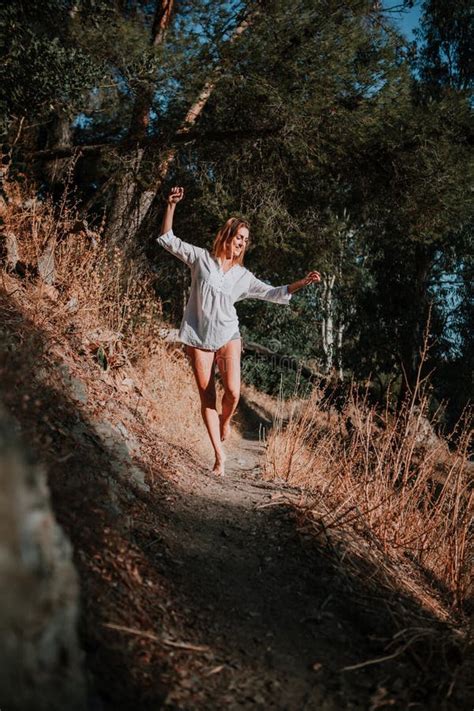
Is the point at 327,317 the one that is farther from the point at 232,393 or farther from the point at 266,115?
the point at 232,393

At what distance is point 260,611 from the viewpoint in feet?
7.14

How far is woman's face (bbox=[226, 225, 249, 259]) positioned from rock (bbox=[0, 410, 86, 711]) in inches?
139

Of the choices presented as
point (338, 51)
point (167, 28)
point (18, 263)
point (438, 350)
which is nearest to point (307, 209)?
point (338, 51)

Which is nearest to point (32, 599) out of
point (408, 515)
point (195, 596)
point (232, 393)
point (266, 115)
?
point (195, 596)

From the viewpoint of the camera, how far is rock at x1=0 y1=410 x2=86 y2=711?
86 cm

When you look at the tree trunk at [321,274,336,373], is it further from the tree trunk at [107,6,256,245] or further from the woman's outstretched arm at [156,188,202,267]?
the woman's outstretched arm at [156,188,202,267]

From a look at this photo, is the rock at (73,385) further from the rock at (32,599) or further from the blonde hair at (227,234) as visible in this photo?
the rock at (32,599)

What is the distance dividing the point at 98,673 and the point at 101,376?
11.7 feet

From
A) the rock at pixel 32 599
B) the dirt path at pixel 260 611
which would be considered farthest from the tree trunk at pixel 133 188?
the rock at pixel 32 599

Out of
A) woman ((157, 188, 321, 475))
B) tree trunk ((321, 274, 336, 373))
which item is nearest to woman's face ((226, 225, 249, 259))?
woman ((157, 188, 321, 475))

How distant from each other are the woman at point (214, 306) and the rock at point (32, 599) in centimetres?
331

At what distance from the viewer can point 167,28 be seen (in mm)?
7582

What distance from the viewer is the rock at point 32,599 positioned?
0.86 m

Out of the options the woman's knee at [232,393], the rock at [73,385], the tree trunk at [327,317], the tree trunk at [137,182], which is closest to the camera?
the rock at [73,385]
